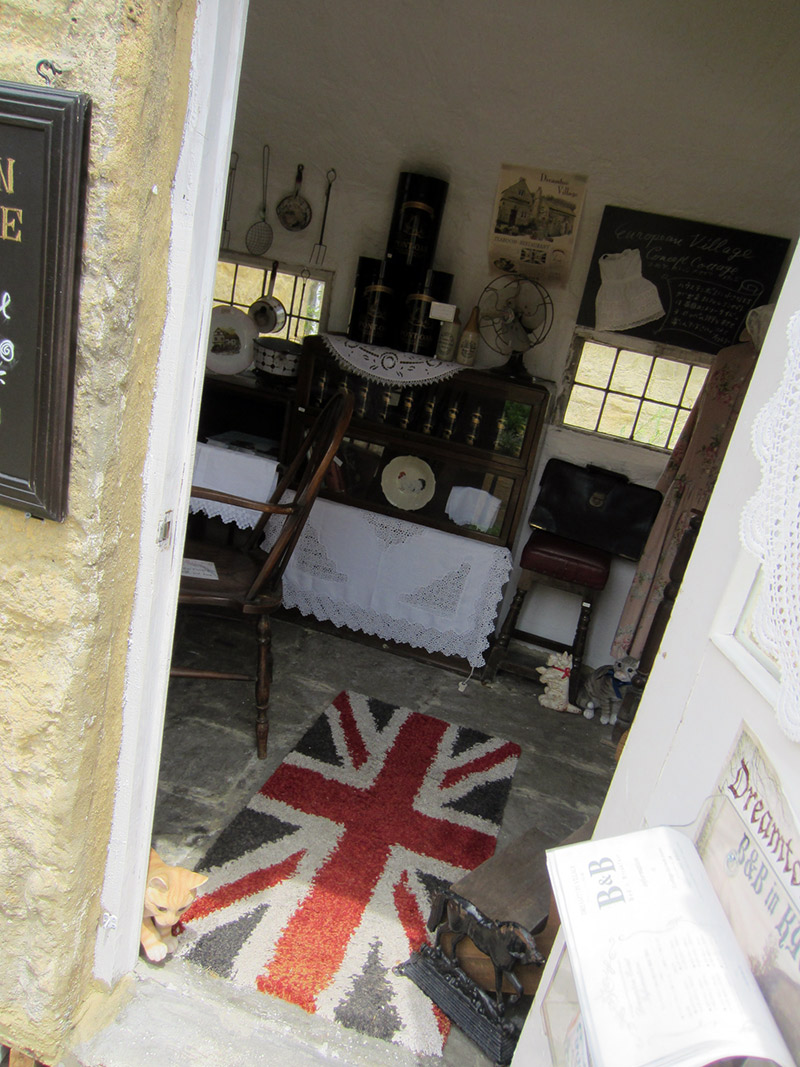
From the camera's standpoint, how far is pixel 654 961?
666 mm

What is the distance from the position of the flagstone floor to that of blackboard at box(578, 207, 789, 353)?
176cm

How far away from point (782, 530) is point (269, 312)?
3.34 m

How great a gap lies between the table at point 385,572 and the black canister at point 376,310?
76 cm

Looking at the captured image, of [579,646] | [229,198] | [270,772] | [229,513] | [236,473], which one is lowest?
[270,772]

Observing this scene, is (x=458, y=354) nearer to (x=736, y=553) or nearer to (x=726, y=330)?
(x=726, y=330)

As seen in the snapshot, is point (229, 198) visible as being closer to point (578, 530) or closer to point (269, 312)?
point (269, 312)

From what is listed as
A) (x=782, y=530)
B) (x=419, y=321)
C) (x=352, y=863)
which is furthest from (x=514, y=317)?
(x=782, y=530)

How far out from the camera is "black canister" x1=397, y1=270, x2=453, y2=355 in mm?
3289

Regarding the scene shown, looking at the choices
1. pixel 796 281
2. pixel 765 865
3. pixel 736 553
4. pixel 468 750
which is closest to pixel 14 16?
pixel 796 281

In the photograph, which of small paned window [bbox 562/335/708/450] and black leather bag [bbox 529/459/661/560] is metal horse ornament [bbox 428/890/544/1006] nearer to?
black leather bag [bbox 529/459/661/560]

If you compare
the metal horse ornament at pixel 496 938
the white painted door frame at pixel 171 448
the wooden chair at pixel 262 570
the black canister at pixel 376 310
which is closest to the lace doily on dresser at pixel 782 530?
the white painted door frame at pixel 171 448

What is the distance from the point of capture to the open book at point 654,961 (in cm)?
61

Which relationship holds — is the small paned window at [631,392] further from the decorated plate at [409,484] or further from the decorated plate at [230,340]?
the decorated plate at [230,340]

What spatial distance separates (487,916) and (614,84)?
3.10 meters
